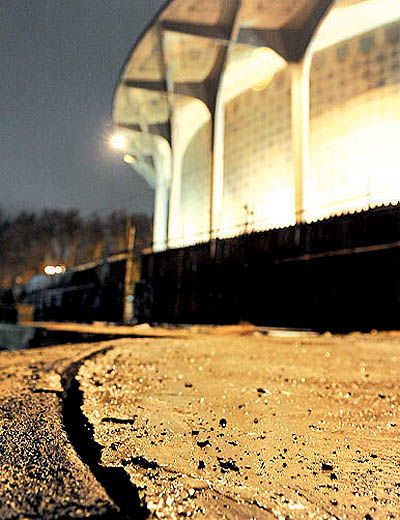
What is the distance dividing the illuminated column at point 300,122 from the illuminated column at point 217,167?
452 cm

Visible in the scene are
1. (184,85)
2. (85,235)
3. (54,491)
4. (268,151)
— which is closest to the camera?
(54,491)

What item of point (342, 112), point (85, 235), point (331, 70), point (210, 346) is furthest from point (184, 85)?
point (85, 235)

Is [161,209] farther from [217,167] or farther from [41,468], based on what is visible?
[41,468]

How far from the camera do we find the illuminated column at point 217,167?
1700 centimetres

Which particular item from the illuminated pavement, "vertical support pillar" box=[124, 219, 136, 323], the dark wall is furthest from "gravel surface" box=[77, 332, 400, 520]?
"vertical support pillar" box=[124, 219, 136, 323]

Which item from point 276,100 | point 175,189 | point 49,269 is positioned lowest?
point 49,269

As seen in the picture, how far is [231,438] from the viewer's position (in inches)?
62.5

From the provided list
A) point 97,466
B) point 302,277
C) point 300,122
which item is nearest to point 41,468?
point 97,466

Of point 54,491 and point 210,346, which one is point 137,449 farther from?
point 210,346

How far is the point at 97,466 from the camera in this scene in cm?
117

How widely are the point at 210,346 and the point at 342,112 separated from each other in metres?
13.4

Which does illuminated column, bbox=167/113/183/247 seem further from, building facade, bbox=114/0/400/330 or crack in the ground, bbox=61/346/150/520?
crack in the ground, bbox=61/346/150/520

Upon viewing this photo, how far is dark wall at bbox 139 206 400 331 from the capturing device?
7855 mm

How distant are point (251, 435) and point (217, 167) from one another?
1686 centimetres
